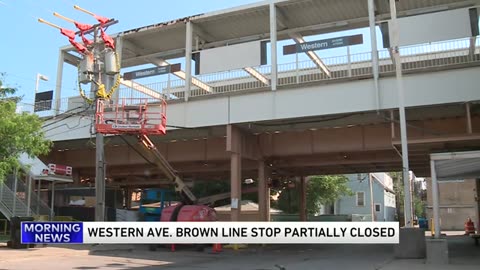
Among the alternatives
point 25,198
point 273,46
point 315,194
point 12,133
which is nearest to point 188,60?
point 273,46

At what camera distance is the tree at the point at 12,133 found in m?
16.0

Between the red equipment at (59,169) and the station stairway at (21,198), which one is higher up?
the red equipment at (59,169)

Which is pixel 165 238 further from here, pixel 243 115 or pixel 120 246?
pixel 120 246

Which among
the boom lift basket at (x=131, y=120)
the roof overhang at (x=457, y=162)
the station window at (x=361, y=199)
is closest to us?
the roof overhang at (x=457, y=162)

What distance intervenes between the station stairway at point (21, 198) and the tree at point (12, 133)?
22.9ft

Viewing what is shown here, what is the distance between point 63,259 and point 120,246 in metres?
6.47

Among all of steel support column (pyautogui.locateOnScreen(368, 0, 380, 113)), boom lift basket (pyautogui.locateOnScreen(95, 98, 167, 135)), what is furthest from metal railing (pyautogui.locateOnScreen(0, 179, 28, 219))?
steel support column (pyautogui.locateOnScreen(368, 0, 380, 113))

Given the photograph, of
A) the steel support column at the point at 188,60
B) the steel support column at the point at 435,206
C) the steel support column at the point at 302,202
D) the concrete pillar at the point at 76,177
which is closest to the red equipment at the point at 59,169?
the concrete pillar at the point at 76,177

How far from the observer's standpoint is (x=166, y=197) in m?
28.6

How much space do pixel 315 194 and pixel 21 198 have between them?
3006cm

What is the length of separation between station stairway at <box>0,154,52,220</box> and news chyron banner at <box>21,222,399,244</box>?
13.5 metres

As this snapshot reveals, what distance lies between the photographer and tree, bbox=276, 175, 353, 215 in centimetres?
4997

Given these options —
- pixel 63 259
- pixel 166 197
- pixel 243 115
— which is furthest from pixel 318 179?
pixel 63 259

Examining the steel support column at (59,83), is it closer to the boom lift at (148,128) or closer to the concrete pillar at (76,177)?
the boom lift at (148,128)
